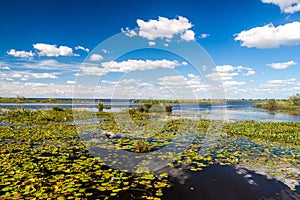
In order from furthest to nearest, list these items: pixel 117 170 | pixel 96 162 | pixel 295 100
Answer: pixel 295 100 < pixel 96 162 < pixel 117 170

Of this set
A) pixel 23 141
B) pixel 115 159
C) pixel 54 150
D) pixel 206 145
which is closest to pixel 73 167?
pixel 115 159

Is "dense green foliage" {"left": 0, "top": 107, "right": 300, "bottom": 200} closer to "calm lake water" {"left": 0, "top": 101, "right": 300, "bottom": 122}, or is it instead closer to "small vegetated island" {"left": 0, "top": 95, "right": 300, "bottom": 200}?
"small vegetated island" {"left": 0, "top": 95, "right": 300, "bottom": 200}

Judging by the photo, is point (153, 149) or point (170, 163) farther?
point (153, 149)

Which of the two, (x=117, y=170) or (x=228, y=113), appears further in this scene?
(x=228, y=113)

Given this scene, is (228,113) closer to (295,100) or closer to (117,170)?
(295,100)

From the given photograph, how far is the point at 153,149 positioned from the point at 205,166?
275 cm

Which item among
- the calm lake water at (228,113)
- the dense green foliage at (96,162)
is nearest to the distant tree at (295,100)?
the calm lake water at (228,113)

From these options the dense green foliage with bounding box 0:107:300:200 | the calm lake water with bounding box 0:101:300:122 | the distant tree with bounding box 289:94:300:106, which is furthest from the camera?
the distant tree with bounding box 289:94:300:106

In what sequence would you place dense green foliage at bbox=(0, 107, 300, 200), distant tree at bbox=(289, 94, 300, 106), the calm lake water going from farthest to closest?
distant tree at bbox=(289, 94, 300, 106)
the calm lake water
dense green foliage at bbox=(0, 107, 300, 200)

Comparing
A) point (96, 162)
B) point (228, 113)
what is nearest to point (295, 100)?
point (228, 113)

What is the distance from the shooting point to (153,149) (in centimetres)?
958

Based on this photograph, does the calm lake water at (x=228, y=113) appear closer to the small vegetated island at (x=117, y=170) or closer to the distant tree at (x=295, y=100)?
the distant tree at (x=295, y=100)

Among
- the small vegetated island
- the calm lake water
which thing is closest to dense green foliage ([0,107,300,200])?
the small vegetated island

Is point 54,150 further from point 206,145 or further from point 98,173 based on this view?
point 206,145
